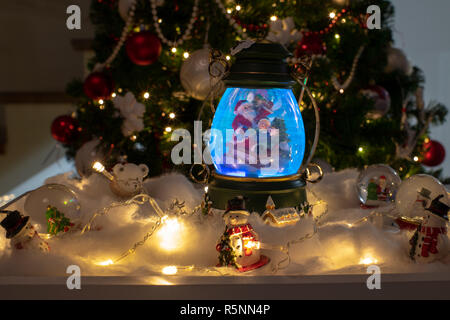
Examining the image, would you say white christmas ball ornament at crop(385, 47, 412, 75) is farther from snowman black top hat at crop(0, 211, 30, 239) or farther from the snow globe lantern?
snowman black top hat at crop(0, 211, 30, 239)

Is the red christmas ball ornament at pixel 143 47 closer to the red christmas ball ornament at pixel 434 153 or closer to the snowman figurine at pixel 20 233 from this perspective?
the snowman figurine at pixel 20 233

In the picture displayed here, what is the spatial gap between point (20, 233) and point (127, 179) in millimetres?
333

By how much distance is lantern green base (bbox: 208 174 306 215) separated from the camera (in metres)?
0.85

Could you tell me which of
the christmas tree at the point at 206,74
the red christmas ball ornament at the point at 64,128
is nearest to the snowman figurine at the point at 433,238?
the christmas tree at the point at 206,74

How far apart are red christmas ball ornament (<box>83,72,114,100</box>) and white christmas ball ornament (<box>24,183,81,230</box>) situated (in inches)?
21.0

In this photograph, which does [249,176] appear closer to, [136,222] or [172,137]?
[136,222]

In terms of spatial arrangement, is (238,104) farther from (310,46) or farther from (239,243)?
(310,46)

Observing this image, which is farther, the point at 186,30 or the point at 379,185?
the point at 186,30

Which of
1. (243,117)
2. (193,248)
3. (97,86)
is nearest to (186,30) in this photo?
(97,86)

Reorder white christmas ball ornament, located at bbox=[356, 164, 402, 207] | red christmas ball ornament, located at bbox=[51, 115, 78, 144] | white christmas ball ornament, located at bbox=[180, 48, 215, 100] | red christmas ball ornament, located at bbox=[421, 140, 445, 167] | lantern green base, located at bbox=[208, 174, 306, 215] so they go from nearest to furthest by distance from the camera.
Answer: lantern green base, located at bbox=[208, 174, 306, 215] → white christmas ball ornament, located at bbox=[356, 164, 402, 207] → white christmas ball ornament, located at bbox=[180, 48, 215, 100] → red christmas ball ornament, located at bbox=[51, 115, 78, 144] → red christmas ball ornament, located at bbox=[421, 140, 445, 167]

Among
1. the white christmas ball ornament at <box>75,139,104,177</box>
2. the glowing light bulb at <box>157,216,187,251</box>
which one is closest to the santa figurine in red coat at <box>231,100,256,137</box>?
→ the glowing light bulb at <box>157,216,187,251</box>

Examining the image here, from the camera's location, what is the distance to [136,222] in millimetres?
831

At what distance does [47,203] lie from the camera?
0.86m
